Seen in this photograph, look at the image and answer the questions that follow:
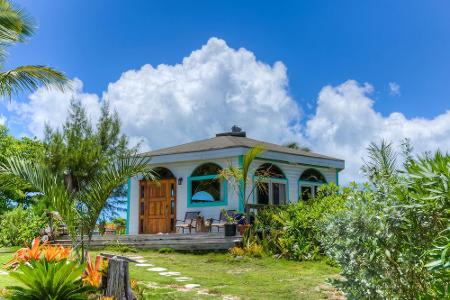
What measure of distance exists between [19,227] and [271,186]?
9.61 metres

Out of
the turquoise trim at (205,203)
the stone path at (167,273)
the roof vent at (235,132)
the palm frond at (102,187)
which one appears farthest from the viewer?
the roof vent at (235,132)

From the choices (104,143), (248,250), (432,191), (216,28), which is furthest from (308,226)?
(104,143)

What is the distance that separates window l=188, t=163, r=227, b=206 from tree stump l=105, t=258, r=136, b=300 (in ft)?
34.9

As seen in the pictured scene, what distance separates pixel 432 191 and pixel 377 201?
1173 mm

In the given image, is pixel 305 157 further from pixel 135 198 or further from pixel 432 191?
pixel 432 191

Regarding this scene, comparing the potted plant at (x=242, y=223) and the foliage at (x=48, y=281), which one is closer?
the foliage at (x=48, y=281)

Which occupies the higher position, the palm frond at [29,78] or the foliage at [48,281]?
the palm frond at [29,78]

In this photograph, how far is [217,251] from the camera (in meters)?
14.3

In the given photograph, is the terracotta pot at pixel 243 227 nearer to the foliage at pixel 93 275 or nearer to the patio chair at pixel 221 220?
the patio chair at pixel 221 220

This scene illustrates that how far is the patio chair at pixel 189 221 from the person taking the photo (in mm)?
17484

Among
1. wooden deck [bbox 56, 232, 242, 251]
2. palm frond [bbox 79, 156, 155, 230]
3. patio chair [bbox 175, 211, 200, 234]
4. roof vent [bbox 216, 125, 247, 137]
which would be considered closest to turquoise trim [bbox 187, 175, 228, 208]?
patio chair [bbox 175, 211, 200, 234]

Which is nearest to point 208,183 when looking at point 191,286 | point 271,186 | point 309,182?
point 271,186

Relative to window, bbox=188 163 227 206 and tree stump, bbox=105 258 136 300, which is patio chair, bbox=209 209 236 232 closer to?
window, bbox=188 163 227 206

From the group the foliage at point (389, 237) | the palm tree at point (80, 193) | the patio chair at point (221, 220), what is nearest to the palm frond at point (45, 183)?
the palm tree at point (80, 193)
